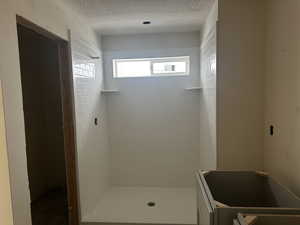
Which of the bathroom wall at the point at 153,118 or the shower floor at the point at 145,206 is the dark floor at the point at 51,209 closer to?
the shower floor at the point at 145,206

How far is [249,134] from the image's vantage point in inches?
78.3

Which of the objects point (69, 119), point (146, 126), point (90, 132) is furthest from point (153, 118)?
point (69, 119)

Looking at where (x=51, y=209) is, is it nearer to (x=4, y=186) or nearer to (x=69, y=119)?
(x=69, y=119)

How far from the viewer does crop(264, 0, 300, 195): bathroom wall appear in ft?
4.60

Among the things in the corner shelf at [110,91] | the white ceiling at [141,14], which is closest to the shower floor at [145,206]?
the corner shelf at [110,91]

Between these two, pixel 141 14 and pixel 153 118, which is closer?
pixel 141 14

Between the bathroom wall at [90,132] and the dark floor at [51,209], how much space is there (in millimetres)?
444

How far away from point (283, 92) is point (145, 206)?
6.97 ft

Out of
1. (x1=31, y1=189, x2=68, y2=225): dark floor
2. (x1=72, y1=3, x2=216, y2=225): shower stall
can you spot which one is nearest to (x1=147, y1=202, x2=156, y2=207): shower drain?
(x1=72, y1=3, x2=216, y2=225): shower stall

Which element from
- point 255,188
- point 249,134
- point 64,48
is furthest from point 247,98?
point 64,48

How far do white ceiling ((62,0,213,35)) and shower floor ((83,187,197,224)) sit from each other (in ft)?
7.70

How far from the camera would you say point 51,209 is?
2.88 m

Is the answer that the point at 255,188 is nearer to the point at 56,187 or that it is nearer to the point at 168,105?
the point at 168,105

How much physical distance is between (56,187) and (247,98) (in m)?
3.28
